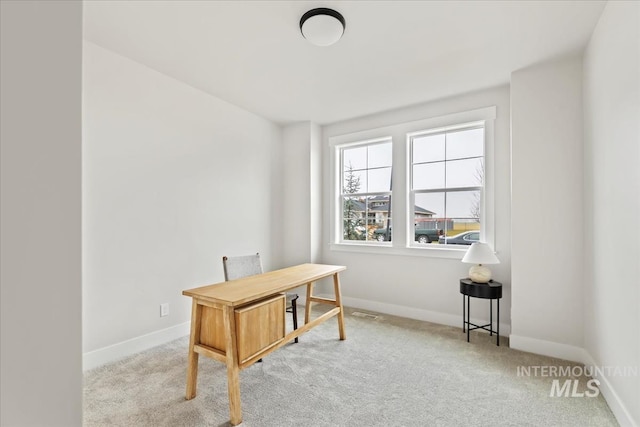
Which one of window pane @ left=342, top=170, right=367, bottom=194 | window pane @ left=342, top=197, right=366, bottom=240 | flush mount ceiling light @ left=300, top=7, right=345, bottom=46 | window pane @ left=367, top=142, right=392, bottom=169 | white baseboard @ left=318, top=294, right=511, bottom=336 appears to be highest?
flush mount ceiling light @ left=300, top=7, right=345, bottom=46

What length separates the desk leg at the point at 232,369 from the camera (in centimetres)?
179

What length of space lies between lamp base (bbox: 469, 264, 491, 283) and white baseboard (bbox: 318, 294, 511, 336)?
60 cm

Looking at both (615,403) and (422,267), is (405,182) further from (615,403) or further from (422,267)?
(615,403)

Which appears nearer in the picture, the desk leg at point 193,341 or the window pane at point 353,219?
the desk leg at point 193,341

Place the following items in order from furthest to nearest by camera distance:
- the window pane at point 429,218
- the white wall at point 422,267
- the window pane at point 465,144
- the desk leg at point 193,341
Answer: the window pane at point 429,218 < the window pane at point 465,144 < the white wall at point 422,267 < the desk leg at point 193,341

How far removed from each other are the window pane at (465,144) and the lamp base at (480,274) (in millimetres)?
1305

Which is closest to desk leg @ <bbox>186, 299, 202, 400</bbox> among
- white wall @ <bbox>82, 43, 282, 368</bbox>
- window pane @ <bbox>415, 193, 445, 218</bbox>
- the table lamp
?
white wall @ <bbox>82, 43, 282, 368</bbox>

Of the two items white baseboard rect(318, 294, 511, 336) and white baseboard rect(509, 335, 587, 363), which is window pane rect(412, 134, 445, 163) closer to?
white baseboard rect(318, 294, 511, 336)

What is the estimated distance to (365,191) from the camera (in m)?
4.28

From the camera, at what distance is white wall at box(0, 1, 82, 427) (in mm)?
433

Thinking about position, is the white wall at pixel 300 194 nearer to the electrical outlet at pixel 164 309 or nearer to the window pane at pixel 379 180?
the window pane at pixel 379 180

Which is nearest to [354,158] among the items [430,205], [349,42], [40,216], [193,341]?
[430,205]

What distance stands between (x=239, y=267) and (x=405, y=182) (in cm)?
234

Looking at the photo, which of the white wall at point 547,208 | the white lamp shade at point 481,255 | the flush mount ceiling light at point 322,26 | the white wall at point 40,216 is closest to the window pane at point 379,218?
the white lamp shade at point 481,255
